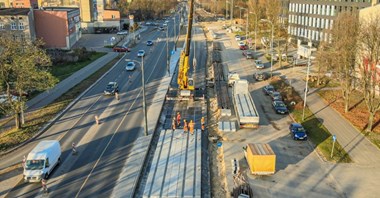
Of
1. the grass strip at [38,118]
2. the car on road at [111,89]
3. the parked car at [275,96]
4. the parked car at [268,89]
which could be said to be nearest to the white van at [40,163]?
the grass strip at [38,118]

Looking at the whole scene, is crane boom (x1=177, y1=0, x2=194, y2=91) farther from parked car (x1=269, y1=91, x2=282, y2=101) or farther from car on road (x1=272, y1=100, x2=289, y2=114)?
car on road (x1=272, y1=100, x2=289, y2=114)

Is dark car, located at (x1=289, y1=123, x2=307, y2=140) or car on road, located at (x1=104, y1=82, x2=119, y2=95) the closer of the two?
dark car, located at (x1=289, y1=123, x2=307, y2=140)

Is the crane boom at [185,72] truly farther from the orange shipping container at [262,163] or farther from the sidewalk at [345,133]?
the orange shipping container at [262,163]

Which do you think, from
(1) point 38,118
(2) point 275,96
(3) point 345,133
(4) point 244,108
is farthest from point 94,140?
(3) point 345,133

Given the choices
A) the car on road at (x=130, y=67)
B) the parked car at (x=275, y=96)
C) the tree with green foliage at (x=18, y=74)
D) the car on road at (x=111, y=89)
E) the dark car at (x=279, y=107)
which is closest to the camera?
the tree with green foliage at (x=18, y=74)

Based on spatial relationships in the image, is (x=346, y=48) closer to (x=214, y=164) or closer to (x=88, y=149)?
(x=214, y=164)

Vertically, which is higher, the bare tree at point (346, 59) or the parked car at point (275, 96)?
the bare tree at point (346, 59)

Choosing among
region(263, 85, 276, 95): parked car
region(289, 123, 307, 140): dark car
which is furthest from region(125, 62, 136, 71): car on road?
region(289, 123, 307, 140): dark car
